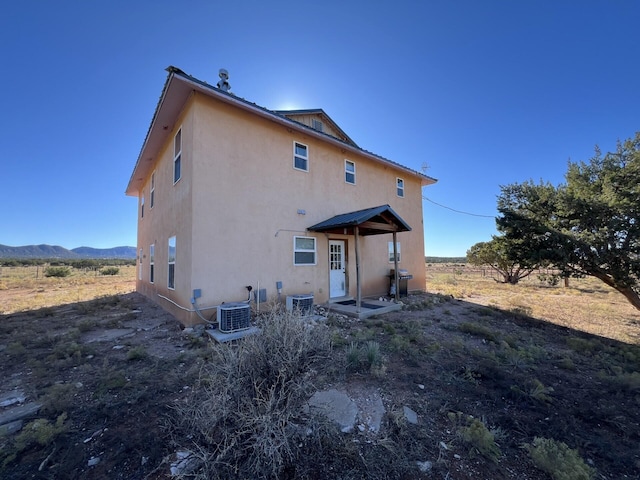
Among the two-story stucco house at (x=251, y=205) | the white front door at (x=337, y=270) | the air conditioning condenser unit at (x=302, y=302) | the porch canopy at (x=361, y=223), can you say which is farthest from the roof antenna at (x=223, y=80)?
the air conditioning condenser unit at (x=302, y=302)

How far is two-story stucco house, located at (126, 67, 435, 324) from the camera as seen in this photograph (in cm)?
699

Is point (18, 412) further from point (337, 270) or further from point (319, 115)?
point (319, 115)

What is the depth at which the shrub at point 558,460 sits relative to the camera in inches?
88.5

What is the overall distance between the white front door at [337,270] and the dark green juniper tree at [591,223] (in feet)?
20.2

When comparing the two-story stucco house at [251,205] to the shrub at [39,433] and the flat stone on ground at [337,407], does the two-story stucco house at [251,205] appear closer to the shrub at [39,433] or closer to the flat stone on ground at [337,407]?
the shrub at [39,433]

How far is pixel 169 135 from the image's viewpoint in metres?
9.36

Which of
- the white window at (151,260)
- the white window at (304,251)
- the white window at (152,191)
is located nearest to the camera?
the white window at (304,251)

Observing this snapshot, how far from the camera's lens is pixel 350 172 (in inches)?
433

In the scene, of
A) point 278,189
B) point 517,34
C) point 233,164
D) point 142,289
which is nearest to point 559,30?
point 517,34

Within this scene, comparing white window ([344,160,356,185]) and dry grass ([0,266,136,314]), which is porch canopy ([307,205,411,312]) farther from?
dry grass ([0,266,136,314])

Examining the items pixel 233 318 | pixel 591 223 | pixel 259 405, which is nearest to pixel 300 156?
pixel 233 318

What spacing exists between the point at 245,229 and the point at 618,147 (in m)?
11.7

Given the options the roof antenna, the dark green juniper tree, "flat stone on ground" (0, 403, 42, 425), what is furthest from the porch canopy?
"flat stone on ground" (0, 403, 42, 425)

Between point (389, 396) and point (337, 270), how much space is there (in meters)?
6.74
